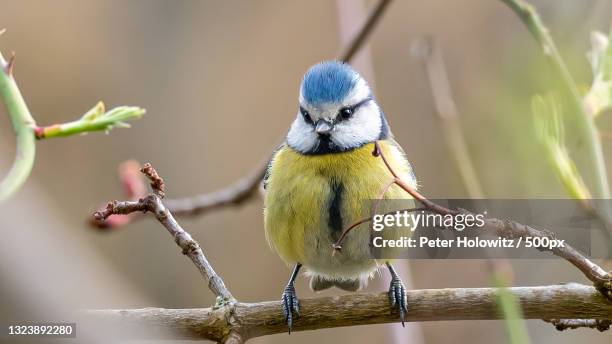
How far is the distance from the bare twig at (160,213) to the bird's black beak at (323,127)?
0.64 meters

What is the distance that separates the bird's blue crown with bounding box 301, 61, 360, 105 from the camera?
225 centimetres

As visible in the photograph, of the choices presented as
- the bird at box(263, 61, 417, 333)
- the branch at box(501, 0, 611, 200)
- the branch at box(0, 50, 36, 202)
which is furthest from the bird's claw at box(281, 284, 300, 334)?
the branch at box(0, 50, 36, 202)

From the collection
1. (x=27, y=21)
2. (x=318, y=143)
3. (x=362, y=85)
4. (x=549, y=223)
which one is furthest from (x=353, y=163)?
(x=27, y=21)

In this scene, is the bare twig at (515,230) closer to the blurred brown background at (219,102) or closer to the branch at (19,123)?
the branch at (19,123)

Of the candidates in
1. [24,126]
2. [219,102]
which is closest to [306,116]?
[24,126]

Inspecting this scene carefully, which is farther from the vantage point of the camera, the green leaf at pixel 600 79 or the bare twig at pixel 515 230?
the green leaf at pixel 600 79

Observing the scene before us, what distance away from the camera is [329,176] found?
221 centimetres

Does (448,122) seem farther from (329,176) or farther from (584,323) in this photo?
(584,323)

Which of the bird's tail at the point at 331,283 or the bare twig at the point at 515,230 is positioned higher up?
the bird's tail at the point at 331,283

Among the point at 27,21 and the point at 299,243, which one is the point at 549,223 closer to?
the point at 299,243

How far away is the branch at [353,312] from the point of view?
65.3 inches

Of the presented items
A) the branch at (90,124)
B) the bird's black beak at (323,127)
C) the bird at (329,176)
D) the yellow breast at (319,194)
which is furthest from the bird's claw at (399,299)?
the branch at (90,124)

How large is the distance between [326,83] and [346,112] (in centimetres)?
11

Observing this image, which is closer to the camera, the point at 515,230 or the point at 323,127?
the point at 515,230
